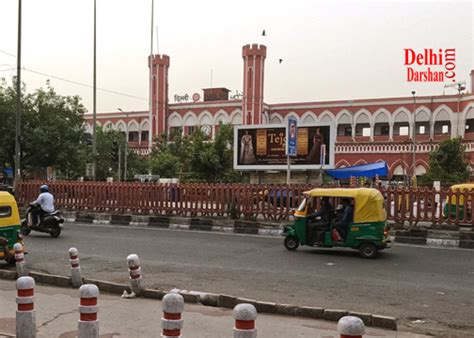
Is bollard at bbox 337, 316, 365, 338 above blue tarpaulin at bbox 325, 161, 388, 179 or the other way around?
the other way around

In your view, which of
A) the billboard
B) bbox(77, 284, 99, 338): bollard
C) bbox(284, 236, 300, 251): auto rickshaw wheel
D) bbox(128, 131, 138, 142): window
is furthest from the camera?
bbox(128, 131, 138, 142): window

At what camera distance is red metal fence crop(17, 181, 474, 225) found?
1460 cm

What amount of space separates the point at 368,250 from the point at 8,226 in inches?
298

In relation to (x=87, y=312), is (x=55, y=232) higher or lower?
lower

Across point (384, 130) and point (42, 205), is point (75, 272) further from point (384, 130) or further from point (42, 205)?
point (384, 130)

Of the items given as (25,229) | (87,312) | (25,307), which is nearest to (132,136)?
(25,229)

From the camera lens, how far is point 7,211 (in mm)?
8969

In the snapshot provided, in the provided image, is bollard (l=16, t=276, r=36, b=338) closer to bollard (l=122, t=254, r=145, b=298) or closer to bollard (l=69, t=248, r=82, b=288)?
bollard (l=122, t=254, r=145, b=298)

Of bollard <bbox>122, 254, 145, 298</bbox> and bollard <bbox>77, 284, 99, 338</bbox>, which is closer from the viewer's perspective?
bollard <bbox>77, 284, 99, 338</bbox>

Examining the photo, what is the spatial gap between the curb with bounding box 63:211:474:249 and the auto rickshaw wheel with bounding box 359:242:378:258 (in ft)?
11.1

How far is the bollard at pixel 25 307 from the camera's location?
179 inches

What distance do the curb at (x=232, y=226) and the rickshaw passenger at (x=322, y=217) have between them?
3591mm

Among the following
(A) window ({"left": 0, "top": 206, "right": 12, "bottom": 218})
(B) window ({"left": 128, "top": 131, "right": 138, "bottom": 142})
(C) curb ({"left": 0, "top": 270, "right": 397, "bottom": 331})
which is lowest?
(C) curb ({"left": 0, "top": 270, "right": 397, "bottom": 331})

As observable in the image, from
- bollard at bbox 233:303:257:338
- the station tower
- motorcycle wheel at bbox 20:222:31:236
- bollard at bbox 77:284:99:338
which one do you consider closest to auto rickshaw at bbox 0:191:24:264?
motorcycle wheel at bbox 20:222:31:236
